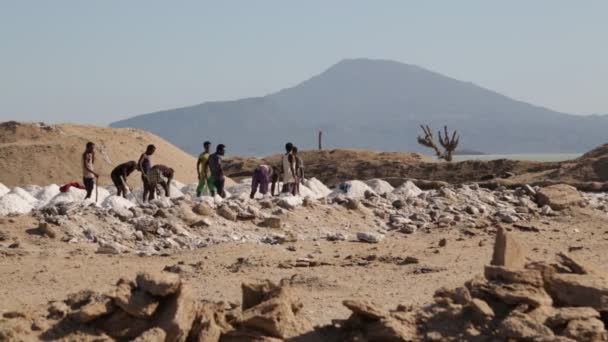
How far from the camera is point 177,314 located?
6375 mm

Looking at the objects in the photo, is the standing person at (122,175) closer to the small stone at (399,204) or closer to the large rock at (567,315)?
the small stone at (399,204)

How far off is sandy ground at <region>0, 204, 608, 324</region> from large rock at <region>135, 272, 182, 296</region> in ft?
2.80

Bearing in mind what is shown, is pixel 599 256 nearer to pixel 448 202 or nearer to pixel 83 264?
pixel 448 202

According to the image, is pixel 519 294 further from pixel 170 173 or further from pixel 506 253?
pixel 170 173

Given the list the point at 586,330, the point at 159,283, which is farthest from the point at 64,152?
the point at 586,330

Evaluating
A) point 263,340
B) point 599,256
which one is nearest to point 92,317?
point 263,340

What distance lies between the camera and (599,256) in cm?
1130

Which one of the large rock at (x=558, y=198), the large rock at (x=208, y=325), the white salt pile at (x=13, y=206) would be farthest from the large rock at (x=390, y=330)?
the large rock at (x=558, y=198)

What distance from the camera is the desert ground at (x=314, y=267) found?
6.41 metres

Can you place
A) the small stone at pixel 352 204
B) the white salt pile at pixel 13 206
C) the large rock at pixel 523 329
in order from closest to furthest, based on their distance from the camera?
the large rock at pixel 523 329, the white salt pile at pixel 13 206, the small stone at pixel 352 204

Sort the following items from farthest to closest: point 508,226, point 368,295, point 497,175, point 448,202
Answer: point 497,175, point 448,202, point 508,226, point 368,295

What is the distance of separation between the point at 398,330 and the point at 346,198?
838cm

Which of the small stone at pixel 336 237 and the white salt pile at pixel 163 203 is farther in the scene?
the white salt pile at pixel 163 203

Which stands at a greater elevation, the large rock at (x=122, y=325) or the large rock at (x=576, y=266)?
the large rock at (x=576, y=266)
